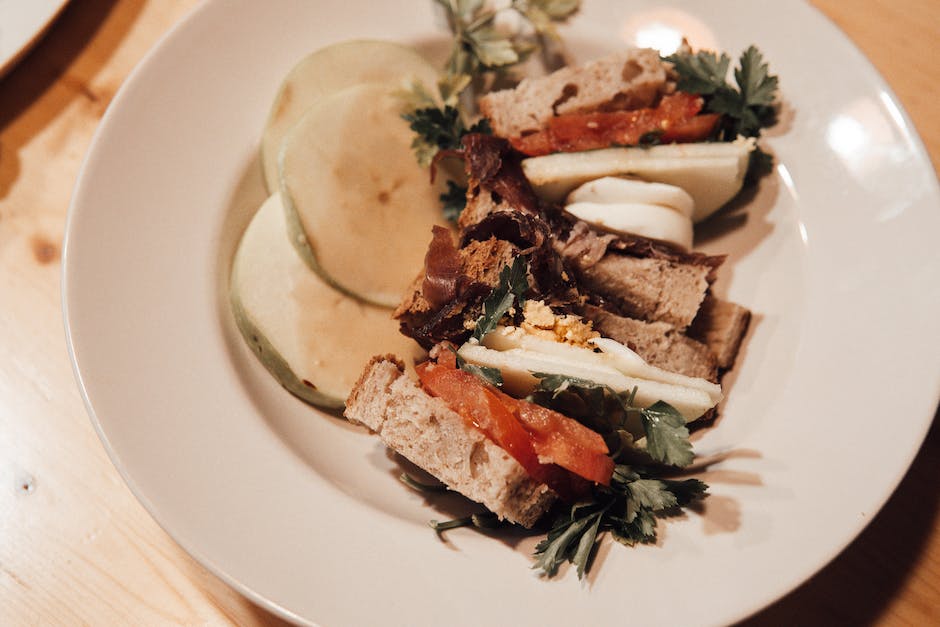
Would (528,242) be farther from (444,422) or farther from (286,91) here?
(286,91)

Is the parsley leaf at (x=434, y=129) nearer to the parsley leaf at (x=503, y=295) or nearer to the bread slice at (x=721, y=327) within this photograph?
the parsley leaf at (x=503, y=295)

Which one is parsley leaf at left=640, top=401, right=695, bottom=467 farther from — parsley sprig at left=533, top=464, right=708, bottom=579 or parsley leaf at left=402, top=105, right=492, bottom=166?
parsley leaf at left=402, top=105, right=492, bottom=166

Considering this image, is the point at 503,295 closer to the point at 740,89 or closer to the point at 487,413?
the point at 487,413

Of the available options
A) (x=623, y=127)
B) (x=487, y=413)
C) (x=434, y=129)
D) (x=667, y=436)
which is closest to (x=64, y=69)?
(x=434, y=129)

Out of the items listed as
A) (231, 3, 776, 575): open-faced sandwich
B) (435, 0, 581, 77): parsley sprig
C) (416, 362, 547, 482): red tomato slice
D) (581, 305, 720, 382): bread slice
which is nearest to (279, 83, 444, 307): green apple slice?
(231, 3, 776, 575): open-faced sandwich

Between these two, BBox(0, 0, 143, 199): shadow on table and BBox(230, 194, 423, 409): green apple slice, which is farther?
BBox(0, 0, 143, 199): shadow on table

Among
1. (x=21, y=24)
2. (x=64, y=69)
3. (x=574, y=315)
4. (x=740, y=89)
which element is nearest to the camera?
(x=574, y=315)
